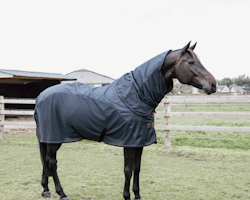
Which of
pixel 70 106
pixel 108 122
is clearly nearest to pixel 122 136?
pixel 108 122

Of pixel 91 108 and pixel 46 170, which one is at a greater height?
pixel 91 108

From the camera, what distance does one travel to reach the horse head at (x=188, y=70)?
2523 millimetres

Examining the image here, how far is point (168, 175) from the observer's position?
3957mm

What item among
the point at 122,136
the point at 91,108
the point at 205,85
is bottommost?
the point at 122,136

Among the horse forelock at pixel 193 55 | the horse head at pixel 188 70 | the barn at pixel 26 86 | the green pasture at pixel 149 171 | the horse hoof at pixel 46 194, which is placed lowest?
the green pasture at pixel 149 171

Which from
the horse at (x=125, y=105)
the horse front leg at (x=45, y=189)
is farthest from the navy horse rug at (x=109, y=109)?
the horse front leg at (x=45, y=189)

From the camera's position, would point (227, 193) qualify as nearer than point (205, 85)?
No

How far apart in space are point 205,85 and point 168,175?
6.66 feet

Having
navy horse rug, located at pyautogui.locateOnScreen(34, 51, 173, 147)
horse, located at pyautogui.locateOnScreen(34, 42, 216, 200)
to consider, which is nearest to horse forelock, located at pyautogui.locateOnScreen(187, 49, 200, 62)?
horse, located at pyautogui.locateOnScreen(34, 42, 216, 200)

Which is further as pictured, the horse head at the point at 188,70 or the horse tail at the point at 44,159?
the horse tail at the point at 44,159

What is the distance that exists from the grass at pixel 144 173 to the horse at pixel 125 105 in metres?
0.51

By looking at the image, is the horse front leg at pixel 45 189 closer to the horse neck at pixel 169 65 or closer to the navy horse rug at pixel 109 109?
the navy horse rug at pixel 109 109

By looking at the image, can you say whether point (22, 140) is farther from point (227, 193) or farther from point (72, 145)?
point (227, 193)

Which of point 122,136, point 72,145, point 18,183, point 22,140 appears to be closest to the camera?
Result: point 122,136
